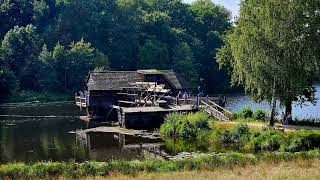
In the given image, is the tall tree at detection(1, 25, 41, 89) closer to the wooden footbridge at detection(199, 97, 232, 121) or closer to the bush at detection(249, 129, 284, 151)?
the wooden footbridge at detection(199, 97, 232, 121)

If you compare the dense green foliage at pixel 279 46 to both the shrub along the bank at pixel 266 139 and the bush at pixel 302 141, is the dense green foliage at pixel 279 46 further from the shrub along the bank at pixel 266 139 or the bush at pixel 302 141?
the bush at pixel 302 141

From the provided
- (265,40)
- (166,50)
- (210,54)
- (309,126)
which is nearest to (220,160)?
(265,40)

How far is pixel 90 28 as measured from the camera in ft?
381

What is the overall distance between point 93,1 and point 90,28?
942cm

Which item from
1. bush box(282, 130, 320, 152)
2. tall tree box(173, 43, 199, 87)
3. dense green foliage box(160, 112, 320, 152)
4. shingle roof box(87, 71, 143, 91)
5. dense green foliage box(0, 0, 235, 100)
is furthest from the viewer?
tall tree box(173, 43, 199, 87)

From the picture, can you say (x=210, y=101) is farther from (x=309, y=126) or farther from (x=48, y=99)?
(x=48, y=99)

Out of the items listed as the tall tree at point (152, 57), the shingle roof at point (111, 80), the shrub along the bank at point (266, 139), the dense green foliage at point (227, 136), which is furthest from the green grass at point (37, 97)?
the shrub along the bank at point (266, 139)

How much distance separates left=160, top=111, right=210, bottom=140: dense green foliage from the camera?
1781 inches

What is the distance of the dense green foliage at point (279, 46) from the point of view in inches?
1485

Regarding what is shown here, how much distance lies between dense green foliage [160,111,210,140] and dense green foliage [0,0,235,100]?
50827 millimetres

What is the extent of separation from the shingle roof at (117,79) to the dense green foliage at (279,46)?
902 inches

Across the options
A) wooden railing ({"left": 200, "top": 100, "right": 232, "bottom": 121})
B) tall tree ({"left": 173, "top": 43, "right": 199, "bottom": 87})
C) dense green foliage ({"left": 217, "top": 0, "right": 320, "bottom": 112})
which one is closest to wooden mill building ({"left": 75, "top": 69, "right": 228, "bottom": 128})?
wooden railing ({"left": 200, "top": 100, "right": 232, "bottom": 121})

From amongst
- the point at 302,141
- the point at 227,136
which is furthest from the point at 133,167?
the point at 227,136

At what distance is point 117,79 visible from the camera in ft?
212
